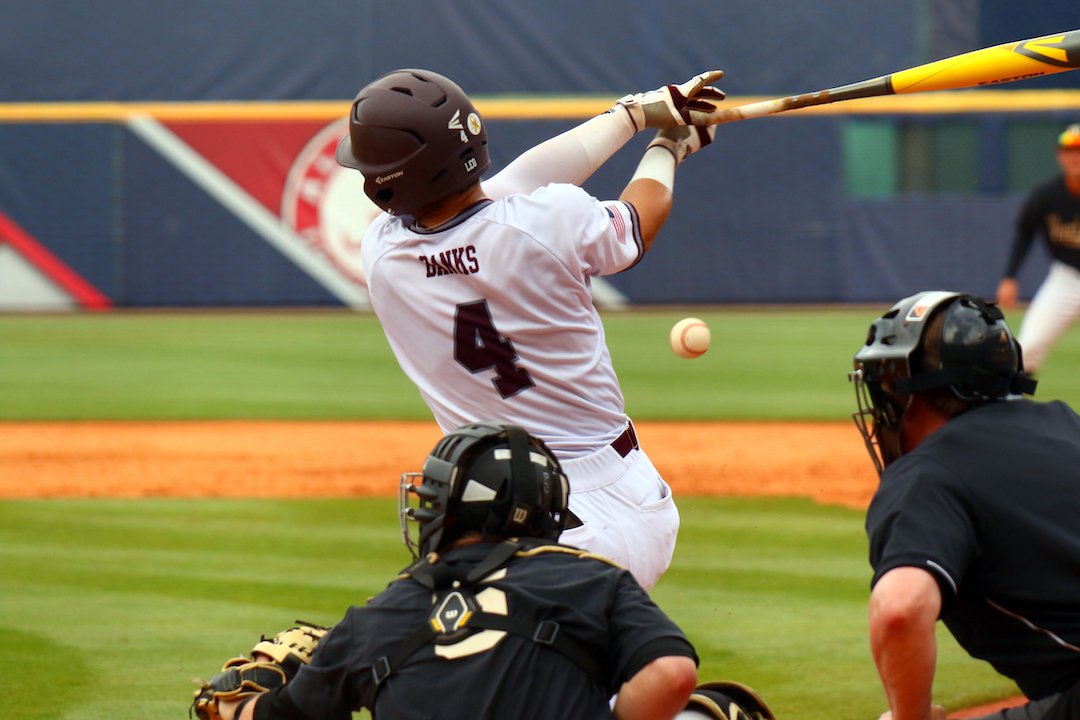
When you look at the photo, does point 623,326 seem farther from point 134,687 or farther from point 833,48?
point 134,687

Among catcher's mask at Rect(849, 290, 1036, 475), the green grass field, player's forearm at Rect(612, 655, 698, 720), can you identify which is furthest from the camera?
the green grass field

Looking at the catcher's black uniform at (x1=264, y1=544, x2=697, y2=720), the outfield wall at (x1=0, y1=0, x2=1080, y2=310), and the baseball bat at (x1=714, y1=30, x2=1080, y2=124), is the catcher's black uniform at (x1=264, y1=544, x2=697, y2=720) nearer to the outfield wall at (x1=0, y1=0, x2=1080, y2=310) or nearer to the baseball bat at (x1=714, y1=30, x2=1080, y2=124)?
the baseball bat at (x1=714, y1=30, x2=1080, y2=124)

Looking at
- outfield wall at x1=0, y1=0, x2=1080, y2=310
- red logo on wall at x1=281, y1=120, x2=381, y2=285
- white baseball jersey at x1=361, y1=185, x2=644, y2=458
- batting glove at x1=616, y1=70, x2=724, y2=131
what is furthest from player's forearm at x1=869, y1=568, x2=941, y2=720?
red logo on wall at x1=281, y1=120, x2=381, y2=285

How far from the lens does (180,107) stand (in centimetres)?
2127

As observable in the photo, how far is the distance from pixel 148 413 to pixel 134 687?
8241 millimetres

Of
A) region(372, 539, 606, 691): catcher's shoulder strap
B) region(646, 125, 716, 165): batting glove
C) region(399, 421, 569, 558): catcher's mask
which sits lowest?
region(372, 539, 606, 691): catcher's shoulder strap

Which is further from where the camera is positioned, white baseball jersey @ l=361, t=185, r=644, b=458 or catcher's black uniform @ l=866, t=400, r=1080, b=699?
white baseball jersey @ l=361, t=185, r=644, b=458

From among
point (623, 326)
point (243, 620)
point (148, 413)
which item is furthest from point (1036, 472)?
point (623, 326)

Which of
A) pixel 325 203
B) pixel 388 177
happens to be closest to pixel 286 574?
pixel 388 177

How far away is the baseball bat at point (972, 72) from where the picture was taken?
3.53 meters

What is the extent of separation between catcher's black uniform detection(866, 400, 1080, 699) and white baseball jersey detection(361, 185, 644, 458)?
745mm

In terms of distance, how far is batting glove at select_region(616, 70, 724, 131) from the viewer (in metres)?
3.27

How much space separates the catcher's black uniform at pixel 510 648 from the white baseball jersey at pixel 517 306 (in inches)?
24.5

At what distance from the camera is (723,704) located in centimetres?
280
